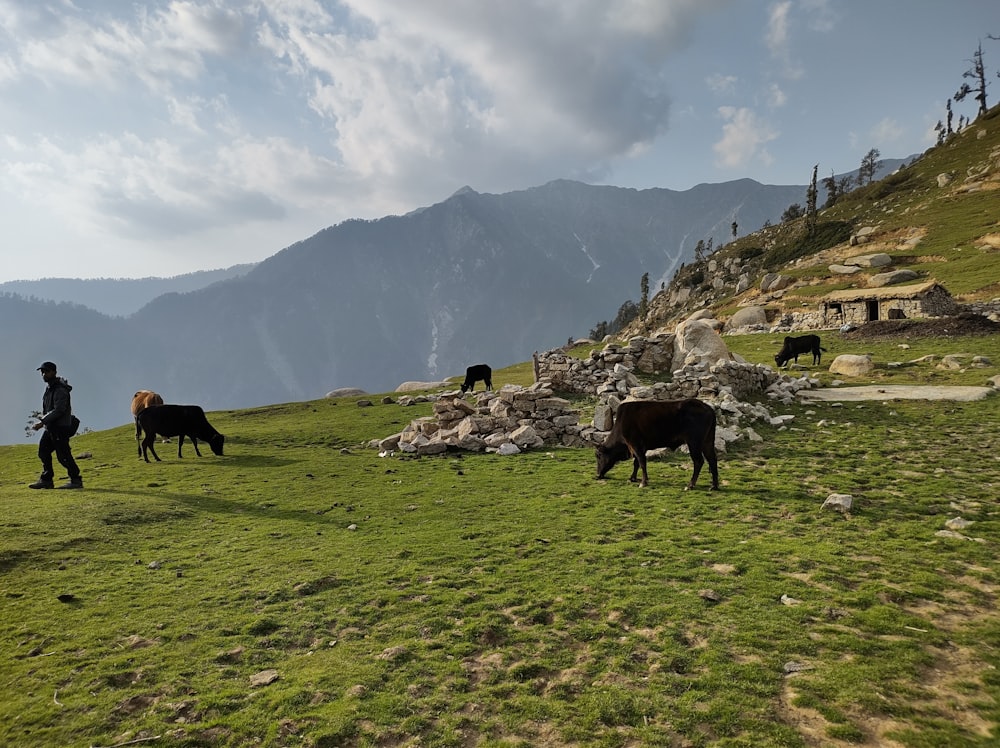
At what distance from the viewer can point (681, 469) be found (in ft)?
47.3

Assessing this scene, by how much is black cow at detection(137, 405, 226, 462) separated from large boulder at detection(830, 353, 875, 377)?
32.0 meters

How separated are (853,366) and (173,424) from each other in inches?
1335

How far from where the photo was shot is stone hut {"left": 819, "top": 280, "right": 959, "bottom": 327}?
3809cm

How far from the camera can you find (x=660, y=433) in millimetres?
13023

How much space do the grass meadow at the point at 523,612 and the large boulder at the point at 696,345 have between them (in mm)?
15115

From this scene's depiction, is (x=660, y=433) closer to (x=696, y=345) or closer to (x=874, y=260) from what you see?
(x=696, y=345)

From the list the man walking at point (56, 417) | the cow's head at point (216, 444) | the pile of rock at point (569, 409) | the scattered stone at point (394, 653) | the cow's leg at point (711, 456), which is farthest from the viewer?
the cow's head at point (216, 444)

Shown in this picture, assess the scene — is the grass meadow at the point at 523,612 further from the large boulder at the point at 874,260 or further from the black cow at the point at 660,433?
the large boulder at the point at 874,260

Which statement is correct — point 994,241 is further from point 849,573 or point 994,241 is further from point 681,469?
point 849,573

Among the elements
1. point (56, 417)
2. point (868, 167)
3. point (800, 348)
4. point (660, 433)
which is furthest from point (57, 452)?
point (868, 167)

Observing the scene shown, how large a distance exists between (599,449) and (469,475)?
14.0ft

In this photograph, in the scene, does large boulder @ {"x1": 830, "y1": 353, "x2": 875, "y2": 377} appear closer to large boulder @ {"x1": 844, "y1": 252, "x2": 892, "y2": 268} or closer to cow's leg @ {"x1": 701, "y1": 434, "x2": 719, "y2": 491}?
cow's leg @ {"x1": 701, "y1": 434, "x2": 719, "y2": 491}

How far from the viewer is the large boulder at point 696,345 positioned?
29.1m

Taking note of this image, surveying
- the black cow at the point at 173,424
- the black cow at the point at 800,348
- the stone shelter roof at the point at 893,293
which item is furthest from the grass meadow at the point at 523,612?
the stone shelter roof at the point at 893,293
